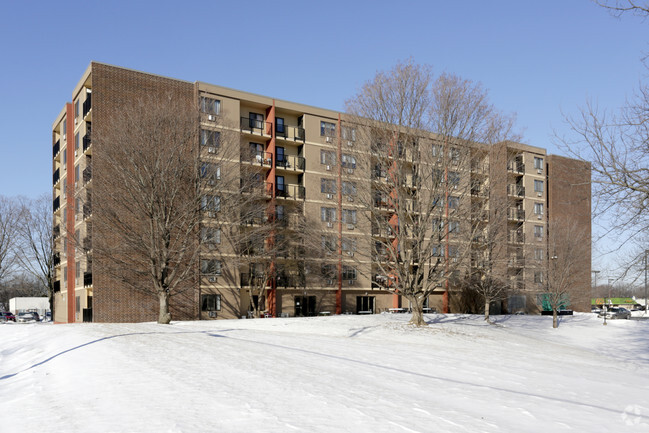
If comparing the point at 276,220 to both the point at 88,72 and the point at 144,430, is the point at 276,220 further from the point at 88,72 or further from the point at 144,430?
the point at 144,430

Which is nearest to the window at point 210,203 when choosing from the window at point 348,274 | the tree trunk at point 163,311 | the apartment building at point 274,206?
the apartment building at point 274,206

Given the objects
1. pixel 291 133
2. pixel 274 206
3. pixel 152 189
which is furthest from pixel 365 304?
pixel 152 189

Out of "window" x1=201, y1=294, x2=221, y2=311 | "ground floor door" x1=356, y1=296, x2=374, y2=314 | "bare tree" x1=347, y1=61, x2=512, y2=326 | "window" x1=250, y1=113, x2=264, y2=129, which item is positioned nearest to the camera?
"bare tree" x1=347, y1=61, x2=512, y2=326

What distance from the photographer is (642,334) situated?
40.5 meters

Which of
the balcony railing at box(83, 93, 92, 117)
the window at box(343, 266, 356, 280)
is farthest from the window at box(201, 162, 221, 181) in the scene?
the window at box(343, 266, 356, 280)

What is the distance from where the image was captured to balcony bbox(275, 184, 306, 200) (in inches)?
1864

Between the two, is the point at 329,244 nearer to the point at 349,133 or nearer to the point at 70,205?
the point at 349,133

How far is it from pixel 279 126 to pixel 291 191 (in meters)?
5.72

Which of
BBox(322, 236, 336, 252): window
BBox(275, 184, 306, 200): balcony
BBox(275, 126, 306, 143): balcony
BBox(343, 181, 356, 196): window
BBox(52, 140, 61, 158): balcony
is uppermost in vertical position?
BBox(275, 126, 306, 143): balcony

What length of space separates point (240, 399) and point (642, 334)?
129ft

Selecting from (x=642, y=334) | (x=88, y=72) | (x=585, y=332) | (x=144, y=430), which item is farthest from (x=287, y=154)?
(x=144, y=430)

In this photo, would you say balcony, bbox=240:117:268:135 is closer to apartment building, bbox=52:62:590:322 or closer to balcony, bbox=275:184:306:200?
apartment building, bbox=52:62:590:322

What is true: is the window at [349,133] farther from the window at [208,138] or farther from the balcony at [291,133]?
the balcony at [291,133]

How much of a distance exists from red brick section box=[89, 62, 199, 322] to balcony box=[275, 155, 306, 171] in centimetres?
1084
